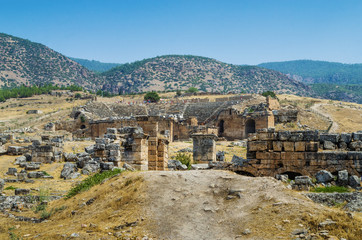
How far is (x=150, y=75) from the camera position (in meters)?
141

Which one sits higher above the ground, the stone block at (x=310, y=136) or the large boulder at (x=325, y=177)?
the stone block at (x=310, y=136)

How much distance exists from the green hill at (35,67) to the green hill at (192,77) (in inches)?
425

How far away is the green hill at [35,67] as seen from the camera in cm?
12838

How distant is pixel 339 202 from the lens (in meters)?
8.04

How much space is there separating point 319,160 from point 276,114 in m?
25.7

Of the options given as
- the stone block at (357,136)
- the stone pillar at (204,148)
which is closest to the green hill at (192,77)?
the stone pillar at (204,148)

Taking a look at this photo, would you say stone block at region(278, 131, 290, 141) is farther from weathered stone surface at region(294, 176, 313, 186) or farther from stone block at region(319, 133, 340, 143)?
weathered stone surface at region(294, 176, 313, 186)

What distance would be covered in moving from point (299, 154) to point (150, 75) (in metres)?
131

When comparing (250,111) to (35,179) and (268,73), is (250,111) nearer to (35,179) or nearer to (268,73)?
(35,179)

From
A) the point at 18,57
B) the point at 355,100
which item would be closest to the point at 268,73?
the point at 355,100

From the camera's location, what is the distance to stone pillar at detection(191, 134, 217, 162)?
60.8ft

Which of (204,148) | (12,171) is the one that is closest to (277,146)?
(204,148)

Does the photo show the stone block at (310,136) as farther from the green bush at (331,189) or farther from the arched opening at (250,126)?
the arched opening at (250,126)

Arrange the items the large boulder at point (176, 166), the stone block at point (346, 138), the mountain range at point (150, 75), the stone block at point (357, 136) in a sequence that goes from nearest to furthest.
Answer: the stone block at point (357, 136) → the stone block at point (346, 138) → the large boulder at point (176, 166) → the mountain range at point (150, 75)
